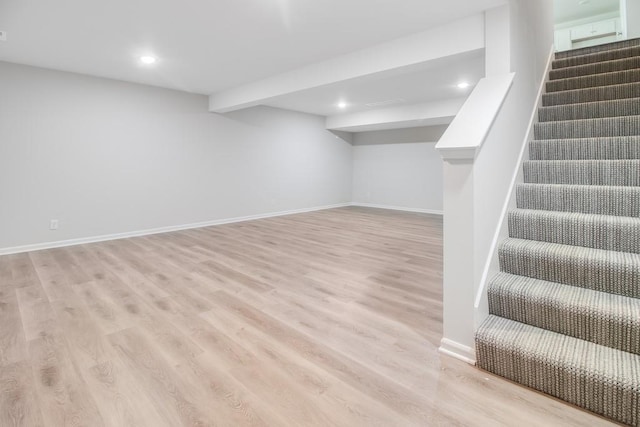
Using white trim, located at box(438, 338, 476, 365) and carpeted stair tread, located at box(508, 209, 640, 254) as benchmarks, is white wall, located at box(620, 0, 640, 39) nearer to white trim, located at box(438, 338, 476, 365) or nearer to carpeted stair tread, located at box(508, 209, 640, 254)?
carpeted stair tread, located at box(508, 209, 640, 254)

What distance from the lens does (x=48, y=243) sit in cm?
418

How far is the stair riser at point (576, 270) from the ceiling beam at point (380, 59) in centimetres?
187

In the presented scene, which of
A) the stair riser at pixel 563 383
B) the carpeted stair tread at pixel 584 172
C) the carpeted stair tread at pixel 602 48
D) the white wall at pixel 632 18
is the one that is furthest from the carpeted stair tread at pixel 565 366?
the white wall at pixel 632 18

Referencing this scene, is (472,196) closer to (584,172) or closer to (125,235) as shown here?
(584,172)

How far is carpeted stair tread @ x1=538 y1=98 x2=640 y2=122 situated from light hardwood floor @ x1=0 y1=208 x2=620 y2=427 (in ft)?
5.70

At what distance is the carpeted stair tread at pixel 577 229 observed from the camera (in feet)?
5.50

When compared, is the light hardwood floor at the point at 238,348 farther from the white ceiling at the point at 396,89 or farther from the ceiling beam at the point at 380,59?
the white ceiling at the point at 396,89

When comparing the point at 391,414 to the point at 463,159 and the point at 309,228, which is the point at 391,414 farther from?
the point at 309,228

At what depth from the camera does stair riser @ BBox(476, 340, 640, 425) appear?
1209 millimetres

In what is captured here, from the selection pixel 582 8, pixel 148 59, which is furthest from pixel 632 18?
pixel 148 59

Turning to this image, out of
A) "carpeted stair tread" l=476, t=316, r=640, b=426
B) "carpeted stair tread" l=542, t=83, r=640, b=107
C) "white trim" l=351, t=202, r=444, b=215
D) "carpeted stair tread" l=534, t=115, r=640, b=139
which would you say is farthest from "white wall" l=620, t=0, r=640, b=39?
"carpeted stair tread" l=476, t=316, r=640, b=426

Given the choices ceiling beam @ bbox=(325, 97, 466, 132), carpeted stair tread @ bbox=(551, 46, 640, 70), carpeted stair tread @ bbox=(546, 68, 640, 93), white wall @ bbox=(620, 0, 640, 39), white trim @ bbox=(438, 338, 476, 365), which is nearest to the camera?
white trim @ bbox=(438, 338, 476, 365)

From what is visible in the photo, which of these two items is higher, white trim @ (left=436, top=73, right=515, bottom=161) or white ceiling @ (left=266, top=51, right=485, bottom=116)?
white ceiling @ (left=266, top=51, right=485, bottom=116)

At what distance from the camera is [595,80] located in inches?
120
